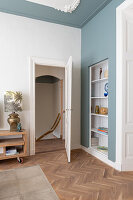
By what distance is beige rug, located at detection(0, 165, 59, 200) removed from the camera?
7.02 ft

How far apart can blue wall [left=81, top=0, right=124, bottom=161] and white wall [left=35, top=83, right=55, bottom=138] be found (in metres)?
3.16

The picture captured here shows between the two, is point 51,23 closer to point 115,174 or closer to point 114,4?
point 114,4


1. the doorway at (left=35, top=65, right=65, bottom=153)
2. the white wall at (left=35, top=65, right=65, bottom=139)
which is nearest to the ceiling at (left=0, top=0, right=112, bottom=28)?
the white wall at (left=35, top=65, right=65, bottom=139)

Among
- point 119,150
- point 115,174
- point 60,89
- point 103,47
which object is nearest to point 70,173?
point 115,174

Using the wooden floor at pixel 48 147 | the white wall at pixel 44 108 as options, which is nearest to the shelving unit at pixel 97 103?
the wooden floor at pixel 48 147

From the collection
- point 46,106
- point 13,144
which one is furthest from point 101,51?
point 46,106

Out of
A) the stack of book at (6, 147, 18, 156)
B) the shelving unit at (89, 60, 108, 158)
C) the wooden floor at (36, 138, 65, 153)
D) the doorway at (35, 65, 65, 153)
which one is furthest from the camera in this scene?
the doorway at (35, 65, 65, 153)

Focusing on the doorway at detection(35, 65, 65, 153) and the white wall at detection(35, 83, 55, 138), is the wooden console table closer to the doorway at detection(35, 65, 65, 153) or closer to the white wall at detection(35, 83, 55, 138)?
the doorway at detection(35, 65, 65, 153)

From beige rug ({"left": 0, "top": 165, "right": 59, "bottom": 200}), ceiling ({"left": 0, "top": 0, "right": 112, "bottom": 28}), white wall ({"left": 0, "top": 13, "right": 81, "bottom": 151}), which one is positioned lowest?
beige rug ({"left": 0, "top": 165, "right": 59, "bottom": 200})

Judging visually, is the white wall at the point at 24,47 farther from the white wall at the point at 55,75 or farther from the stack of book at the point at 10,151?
the white wall at the point at 55,75

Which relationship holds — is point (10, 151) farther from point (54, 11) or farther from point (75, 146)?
point (54, 11)

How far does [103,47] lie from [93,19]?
0.96m

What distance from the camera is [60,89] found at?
6273 mm

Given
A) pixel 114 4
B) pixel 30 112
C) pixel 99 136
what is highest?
pixel 114 4
